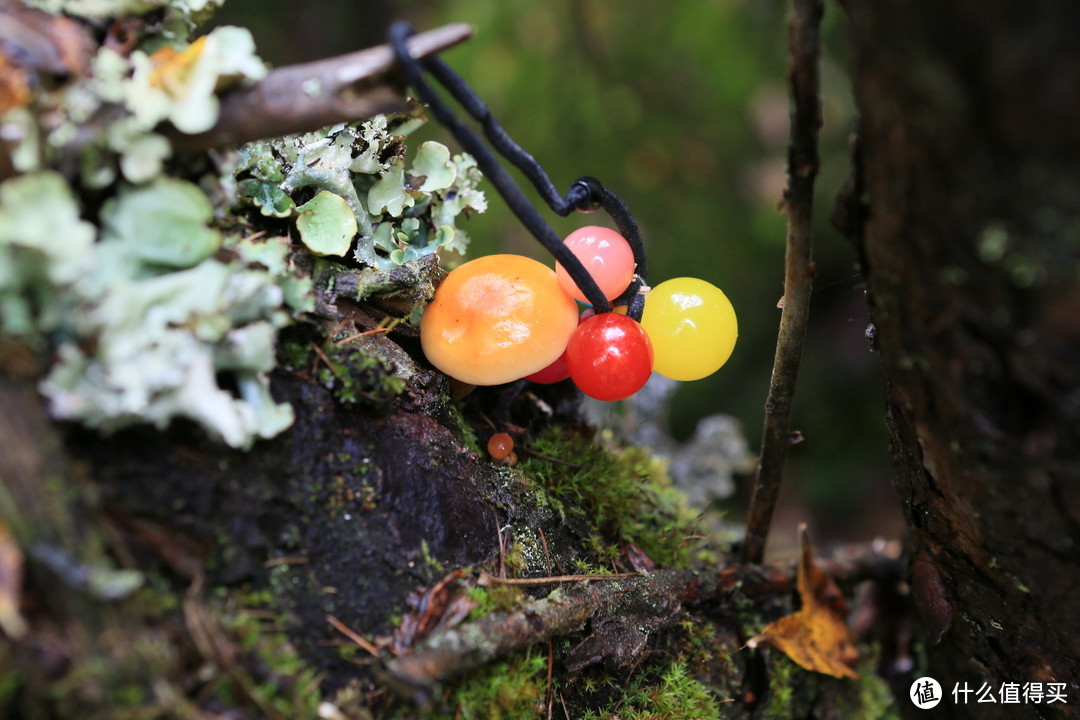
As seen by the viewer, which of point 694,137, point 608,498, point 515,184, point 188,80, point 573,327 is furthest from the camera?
point 694,137

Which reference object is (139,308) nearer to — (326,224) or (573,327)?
(326,224)

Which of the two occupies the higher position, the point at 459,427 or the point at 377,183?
the point at 377,183

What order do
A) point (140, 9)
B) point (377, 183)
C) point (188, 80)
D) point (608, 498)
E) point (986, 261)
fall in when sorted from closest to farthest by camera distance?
point (986, 261) < point (188, 80) < point (140, 9) < point (377, 183) < point (608, 498)

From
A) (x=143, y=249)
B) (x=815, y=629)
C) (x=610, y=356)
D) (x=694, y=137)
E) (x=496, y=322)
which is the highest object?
(x=694, y=137)

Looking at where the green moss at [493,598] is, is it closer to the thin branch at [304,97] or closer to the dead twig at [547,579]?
the dead twig at [547,579]

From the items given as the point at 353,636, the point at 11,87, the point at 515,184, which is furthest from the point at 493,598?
the point at 11,87

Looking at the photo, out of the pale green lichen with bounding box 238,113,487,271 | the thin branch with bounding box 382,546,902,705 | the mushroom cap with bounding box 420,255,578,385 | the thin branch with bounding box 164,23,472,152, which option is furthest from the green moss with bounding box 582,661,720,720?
the thin branch with bounding box 164,23,472,152

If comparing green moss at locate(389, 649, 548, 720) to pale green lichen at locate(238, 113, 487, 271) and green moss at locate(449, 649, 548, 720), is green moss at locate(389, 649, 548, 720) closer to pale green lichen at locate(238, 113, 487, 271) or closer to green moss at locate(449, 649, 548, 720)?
green moss at locate(449, 649, 548, 720)

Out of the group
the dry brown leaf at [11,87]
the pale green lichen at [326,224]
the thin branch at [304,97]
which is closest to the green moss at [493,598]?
the pale green lichen at [326,224]
